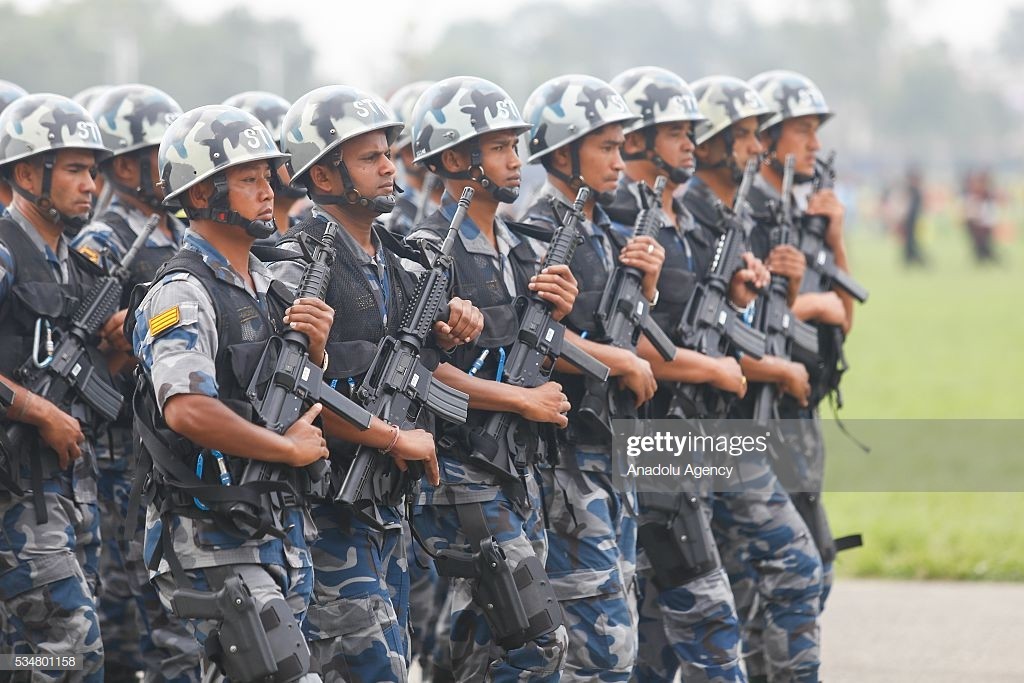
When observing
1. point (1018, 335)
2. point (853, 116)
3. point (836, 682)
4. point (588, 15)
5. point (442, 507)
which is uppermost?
point (588, 15)

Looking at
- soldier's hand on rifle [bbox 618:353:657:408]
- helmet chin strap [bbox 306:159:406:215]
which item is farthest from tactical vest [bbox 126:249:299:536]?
soldier's hand on rifle [bbox 618:353:657:408]

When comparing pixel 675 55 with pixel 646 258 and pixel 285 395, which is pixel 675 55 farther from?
pixel 285 395

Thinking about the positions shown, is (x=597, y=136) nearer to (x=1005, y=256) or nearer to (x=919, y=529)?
(x=919, y=529)

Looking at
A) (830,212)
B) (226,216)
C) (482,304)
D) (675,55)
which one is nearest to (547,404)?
(482,304)

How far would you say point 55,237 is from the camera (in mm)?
6445

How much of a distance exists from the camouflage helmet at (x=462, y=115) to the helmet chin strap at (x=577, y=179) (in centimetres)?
42

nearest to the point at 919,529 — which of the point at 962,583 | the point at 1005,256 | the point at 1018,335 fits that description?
the point at 962,583

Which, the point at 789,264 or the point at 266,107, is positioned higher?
the point at 266,107

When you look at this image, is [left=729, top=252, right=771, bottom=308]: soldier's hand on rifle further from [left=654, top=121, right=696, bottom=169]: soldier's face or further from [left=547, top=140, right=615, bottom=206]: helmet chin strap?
[left=547, top=140, right=615, bottom=206]: helmet chin strap

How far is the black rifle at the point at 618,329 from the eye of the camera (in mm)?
6551

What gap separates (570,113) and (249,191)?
1963 mm

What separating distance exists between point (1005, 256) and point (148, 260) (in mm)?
36464

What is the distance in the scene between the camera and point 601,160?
6.84 meters

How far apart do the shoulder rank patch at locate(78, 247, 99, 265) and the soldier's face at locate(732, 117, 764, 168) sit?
3055mm
